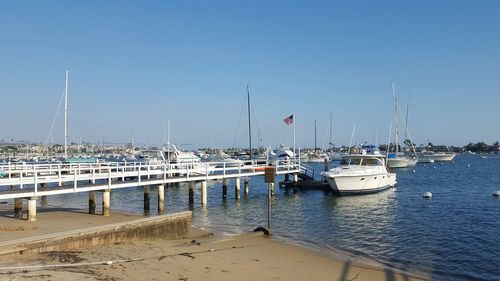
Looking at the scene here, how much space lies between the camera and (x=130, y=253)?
13148 millimetres

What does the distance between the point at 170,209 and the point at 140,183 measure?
14.2ft

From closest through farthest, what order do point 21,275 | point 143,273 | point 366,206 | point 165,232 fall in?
point 21,275, point 143,273, point 165,232, point 366,206

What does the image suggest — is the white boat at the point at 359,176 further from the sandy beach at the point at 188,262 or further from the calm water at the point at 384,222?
the sandy beach at the point at 188,262

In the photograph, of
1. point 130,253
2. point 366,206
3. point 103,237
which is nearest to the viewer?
point 130,253

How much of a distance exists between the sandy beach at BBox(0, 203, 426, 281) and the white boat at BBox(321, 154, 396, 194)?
19056 mm

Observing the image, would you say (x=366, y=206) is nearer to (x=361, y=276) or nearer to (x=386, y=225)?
(x=386, y=225)

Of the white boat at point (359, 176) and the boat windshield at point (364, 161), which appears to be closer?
the white boat at point (359, 176)

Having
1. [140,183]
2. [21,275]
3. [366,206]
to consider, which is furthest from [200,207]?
[21,275]

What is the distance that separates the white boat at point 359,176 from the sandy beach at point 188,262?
19056 mm

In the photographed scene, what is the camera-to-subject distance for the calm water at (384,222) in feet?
54.7

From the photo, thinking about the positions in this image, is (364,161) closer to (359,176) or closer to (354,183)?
(359,176)

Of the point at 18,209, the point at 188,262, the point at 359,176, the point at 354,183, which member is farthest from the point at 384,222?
the point at 18,209

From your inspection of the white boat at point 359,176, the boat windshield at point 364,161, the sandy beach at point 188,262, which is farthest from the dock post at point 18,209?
the boat windshield at point 364,161

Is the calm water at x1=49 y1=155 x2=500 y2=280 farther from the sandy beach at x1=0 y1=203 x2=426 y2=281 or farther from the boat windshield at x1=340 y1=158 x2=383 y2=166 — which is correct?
the boat windshield at x1=340 y1=158 x2=383 y2=166
